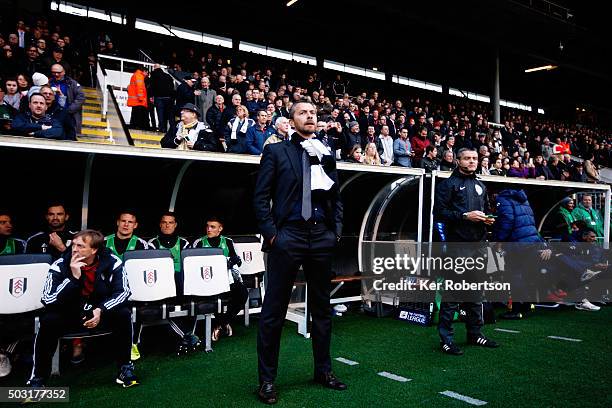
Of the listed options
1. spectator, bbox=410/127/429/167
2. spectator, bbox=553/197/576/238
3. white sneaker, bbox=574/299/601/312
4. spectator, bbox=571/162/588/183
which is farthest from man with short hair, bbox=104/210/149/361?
spectator, bbox=571/162/588/183

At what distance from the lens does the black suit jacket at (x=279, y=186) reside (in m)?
3.17

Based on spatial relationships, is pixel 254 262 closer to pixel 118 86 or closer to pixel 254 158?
pixel 254 158

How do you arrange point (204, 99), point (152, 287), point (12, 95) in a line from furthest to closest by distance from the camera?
1. point (204, 99)
2. point (12, 95)
3. point (152, 287)

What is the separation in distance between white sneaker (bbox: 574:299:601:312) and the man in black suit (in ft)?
16.9

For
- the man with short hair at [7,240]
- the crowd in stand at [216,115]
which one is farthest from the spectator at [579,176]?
the man with short hair at [7,240]

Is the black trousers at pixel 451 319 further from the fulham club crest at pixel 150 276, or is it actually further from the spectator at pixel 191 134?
the spectator at pixel 191 134

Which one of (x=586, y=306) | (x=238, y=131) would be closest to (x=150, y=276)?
(x=238, y=131)

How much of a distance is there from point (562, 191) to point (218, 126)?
21.0ft

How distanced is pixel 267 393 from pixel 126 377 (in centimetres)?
114

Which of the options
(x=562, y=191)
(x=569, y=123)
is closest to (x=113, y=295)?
(x=562, y=191)

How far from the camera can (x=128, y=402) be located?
10.5 feet

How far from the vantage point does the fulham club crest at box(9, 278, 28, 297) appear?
367cm

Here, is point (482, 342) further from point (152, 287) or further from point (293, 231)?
point (152, 287)

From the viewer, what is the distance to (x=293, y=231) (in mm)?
3217
